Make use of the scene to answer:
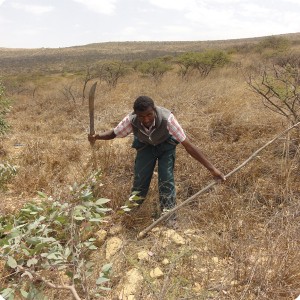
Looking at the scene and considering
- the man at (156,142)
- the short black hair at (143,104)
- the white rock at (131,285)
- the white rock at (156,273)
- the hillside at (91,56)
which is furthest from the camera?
the hillside at (91,56)

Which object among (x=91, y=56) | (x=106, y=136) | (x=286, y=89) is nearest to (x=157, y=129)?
(x=106, y=136)

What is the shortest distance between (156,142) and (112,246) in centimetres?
87

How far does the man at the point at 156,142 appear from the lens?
2.52 metres

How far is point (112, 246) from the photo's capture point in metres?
2.47

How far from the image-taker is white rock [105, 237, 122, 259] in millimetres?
2404

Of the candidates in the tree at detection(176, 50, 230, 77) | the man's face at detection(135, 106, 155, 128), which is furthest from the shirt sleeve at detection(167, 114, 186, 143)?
the tree at detection(176, 50, 230, 77)

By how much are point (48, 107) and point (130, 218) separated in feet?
23.6

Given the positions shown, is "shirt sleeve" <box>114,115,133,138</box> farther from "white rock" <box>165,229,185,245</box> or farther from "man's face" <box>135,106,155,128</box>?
"white rock" <box>165,229,185,245</box>

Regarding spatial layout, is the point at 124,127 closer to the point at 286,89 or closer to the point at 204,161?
the point at 204,161

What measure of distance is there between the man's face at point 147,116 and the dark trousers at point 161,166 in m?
0.31

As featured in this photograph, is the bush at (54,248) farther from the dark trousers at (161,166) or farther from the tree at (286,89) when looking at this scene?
the tree at (286,89)

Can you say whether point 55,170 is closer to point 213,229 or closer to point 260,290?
point 213,229

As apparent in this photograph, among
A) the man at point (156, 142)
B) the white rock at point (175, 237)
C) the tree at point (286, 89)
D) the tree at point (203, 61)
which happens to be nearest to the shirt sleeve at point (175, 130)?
the man at point (156, 142)

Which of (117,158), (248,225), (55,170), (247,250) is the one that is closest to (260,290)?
(247,250)
